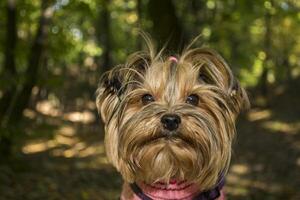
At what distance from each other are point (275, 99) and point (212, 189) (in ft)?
75.2

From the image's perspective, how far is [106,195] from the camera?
10.5 meters

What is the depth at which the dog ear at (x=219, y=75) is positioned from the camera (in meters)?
4.34

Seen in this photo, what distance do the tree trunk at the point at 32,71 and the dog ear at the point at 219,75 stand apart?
20.1 ft

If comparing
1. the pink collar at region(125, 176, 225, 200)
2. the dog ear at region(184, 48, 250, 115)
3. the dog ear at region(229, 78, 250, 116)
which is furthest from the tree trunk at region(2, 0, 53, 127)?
the dog ear at region(229, 78, 250, 116)

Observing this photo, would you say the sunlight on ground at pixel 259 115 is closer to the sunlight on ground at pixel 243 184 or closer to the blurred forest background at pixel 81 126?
the blurred forest background at pixel 81 126

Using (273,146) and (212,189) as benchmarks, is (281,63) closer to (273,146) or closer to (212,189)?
(273,146)

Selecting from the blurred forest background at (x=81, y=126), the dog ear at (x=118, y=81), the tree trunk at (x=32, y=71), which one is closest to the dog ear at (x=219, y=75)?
the dog ear at (x=118, y=81)

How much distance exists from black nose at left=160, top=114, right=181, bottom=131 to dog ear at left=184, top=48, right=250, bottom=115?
0.51 meters

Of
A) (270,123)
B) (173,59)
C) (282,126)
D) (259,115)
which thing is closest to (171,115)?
(173,59)

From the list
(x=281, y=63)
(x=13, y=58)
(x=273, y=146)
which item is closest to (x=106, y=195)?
(x=13, y=58)

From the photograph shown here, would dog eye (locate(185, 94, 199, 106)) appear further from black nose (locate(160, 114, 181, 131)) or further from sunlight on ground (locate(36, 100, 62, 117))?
sunlight on ground (locate(36, 100, 62, 117))

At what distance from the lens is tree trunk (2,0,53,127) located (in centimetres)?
1028

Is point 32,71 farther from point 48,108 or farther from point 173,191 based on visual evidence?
point 48,108

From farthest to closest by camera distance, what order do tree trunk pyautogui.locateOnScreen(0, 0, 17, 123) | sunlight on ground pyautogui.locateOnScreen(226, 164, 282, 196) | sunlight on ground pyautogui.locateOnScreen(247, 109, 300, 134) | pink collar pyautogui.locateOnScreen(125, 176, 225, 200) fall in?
sunlight on ground pyautogui.locateOnScreen(247, 109, 300, 134) < sunlight on ground pyautogui.locateOnScreen(226, 164, 282, 196) < tree trunk pyautogui.locateOnScreen(0, 0, 17, 123) < pink collar pyautogui.locateOnScreen(125, 176, 225, 200)
